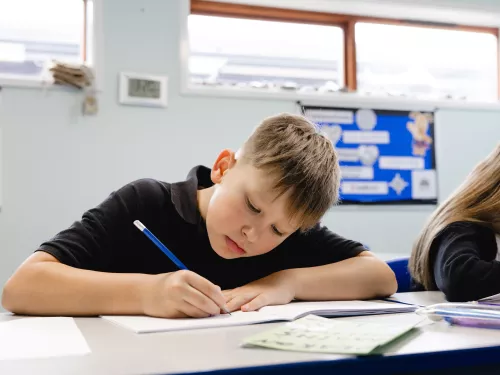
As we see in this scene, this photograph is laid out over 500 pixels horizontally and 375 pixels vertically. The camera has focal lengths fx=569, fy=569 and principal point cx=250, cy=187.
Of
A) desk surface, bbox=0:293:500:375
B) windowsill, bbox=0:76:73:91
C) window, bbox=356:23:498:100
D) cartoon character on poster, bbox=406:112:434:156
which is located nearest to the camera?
desk surface, bbox=0:293:500:375

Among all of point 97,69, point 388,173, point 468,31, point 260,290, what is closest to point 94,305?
point 260,290

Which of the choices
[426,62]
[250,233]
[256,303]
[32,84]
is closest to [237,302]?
[256,303]

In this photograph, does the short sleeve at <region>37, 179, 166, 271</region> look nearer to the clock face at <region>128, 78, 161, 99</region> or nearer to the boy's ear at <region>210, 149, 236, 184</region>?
the boy's ear at <region>210, 149, 236, 184</region>

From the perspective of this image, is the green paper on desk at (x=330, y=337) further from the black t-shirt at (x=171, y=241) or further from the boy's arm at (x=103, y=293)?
the black t-shirt at (x=171, y=241)

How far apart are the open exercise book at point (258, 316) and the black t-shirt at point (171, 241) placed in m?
0.26

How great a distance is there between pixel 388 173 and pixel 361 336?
8.73 ft

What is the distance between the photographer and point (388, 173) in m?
3.23

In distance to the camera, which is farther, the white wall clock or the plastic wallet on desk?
the white wall clock

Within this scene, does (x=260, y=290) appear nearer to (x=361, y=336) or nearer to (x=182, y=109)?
(x=361, y=336)

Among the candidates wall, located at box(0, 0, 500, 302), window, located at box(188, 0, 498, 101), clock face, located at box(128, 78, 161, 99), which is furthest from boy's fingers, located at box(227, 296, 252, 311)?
window, located at box(188, 0, 498, 101)

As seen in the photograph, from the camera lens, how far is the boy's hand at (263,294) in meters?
0.98

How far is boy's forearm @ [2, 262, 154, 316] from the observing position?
93cm

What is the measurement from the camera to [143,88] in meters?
2.78

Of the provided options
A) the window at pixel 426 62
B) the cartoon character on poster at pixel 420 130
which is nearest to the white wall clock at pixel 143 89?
the window at pixel 426 62
